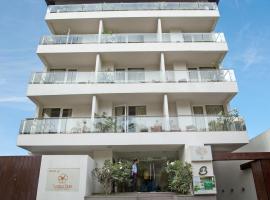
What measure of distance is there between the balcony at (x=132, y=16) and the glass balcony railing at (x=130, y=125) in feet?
26.7

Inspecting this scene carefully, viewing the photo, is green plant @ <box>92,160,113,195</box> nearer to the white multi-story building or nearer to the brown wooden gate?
the white multi-story building

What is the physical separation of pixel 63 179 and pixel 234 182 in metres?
9.81

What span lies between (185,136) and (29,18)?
1549 centimetres

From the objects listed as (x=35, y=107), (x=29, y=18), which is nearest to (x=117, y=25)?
(x=29, y=18)

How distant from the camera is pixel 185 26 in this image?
17.1 metres

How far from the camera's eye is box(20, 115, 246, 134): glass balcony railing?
1238 centimetres

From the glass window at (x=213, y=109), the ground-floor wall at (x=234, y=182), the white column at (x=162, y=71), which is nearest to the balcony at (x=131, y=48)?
the white column at (x=162, y=71)

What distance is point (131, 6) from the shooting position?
675 inches

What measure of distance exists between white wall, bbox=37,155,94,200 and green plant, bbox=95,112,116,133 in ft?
7.29

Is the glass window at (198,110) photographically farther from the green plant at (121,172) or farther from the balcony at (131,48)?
the green plant at (121,172)

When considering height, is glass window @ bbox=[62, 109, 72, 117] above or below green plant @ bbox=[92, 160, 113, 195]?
above

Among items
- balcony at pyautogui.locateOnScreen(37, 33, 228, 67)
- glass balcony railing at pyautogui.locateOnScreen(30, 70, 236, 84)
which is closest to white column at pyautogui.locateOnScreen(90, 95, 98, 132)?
glass balcony railing at pyautogui.locateOnScreen(30, 70, 236, 84)

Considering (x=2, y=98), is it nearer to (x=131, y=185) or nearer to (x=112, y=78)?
(x=112, y=78)

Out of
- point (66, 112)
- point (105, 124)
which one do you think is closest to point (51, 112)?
point (66, 112)
